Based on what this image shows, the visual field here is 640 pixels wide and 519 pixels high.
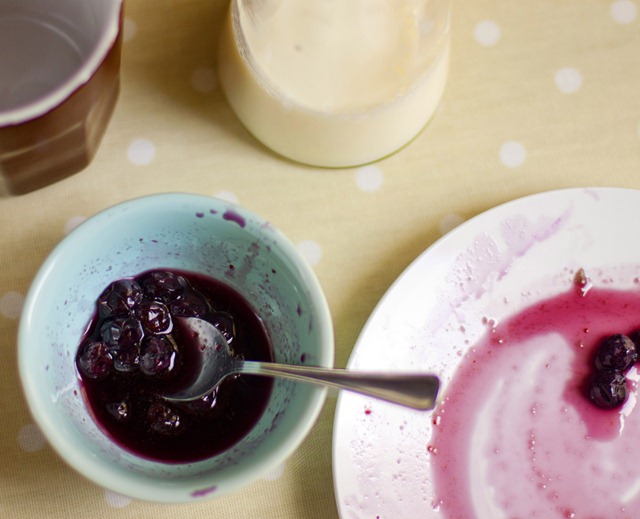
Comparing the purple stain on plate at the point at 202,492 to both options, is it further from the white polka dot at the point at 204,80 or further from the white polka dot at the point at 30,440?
the white polka dot at the point at 204,80

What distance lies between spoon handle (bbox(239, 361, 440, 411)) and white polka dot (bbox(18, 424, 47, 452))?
253 millimetres

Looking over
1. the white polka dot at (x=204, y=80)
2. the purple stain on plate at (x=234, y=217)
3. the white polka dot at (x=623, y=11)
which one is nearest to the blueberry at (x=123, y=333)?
the purple stain on plate at (x=234, y=217)

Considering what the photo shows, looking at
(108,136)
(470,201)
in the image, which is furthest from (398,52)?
(108,136)

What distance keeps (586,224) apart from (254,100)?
12.7 inches

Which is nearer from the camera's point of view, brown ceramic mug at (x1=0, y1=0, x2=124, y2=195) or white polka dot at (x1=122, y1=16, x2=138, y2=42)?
brown ceramic mug at (x1=0, y1=0, x2=124, y2=195)

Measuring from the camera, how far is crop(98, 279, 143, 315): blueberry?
0.73 meters

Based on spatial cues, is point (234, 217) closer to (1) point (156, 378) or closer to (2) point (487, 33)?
(1) point (156, 378)

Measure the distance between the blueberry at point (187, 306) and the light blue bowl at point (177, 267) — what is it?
0.03 metres

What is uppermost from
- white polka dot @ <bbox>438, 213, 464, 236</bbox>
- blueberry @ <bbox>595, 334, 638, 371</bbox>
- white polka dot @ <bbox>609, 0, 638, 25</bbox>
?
white polka dot @ <bbox>609, 0, 638, 25</bbox>

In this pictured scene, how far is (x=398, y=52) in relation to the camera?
78cm

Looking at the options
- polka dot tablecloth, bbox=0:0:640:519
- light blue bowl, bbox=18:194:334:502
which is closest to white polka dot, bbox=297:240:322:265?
polka dot tablecloth, bbox=0:0:640:519

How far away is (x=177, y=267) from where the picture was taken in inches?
30.5

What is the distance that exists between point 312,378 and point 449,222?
0.89 feet

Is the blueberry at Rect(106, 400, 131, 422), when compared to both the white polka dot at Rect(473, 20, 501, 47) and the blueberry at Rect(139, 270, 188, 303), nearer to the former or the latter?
the blueberry at Rect(139, 270, 188, 303)
